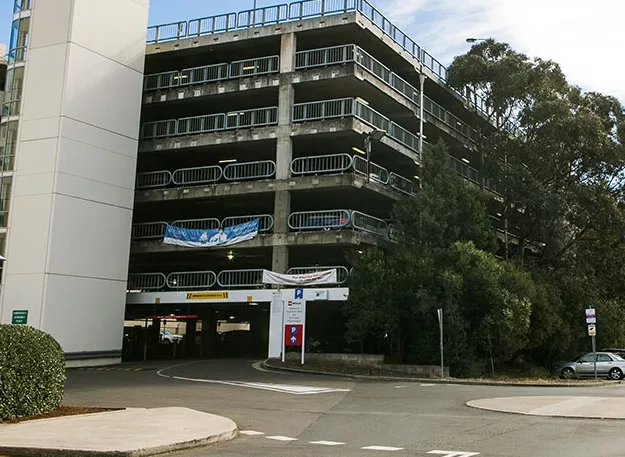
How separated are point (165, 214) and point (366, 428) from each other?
35.6 metres

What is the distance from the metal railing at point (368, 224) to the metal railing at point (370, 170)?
214 centimetres

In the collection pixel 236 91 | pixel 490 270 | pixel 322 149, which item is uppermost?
pixel 236 91

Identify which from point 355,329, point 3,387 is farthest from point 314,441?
point 355,329

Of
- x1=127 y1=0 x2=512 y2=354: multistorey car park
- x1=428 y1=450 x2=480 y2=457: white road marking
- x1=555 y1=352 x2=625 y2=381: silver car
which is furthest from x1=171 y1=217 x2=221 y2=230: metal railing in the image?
x1=428 y1=450 x2=480 y2=457: white road marking

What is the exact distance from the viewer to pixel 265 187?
1478 inches

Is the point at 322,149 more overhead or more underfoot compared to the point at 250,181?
more overhead

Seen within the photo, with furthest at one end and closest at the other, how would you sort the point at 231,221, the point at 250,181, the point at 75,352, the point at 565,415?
the point at 231,221 → the point at 250,181 → the point at 75,352 → the point at 565,415

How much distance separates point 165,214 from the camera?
154 feet

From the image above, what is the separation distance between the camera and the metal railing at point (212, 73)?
40.2 meters

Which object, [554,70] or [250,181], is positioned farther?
[554,70]

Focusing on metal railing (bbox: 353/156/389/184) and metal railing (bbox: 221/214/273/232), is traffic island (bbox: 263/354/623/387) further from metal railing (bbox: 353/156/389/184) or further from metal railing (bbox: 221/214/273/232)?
metal railing (bbox: 353/156/389/184)

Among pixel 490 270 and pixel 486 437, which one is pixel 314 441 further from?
pixel 490 270

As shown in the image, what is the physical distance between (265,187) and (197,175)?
7.44m

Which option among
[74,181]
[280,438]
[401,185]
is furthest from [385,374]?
[280,438]
